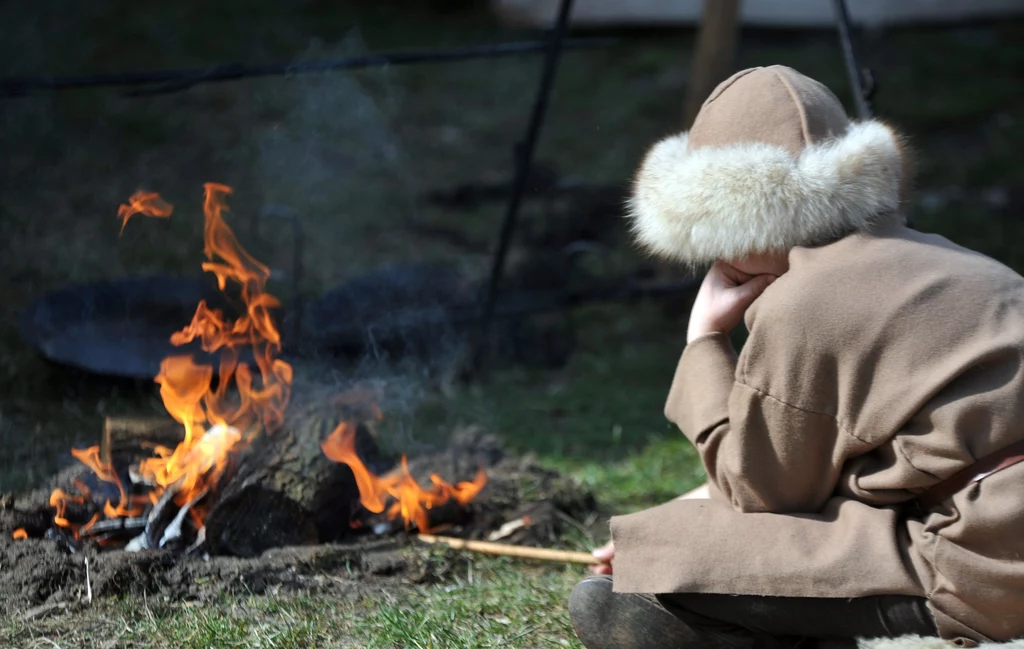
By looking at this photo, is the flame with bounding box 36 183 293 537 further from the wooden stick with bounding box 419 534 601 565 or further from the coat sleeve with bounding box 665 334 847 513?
the coat sleeve with bounding box 665 334 847 513

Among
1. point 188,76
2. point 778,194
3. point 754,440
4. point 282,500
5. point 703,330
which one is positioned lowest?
point 282,500

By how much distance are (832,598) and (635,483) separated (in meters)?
1.58

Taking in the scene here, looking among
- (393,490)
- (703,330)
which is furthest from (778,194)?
(393,490)

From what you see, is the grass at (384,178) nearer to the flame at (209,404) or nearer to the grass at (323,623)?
the grass at (323,623)

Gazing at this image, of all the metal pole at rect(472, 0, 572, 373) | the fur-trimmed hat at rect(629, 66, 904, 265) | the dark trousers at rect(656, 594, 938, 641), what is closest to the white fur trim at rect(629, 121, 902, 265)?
the fur-trimmed hat at rect(629, 66, 904, 265)

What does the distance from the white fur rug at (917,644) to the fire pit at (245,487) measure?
123 centimetres

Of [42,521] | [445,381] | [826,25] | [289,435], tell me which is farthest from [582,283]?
[826,25]

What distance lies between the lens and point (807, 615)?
2113 millimetres

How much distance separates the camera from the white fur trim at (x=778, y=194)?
202 centimetres

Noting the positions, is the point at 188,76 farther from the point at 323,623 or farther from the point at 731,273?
the point at 731,273

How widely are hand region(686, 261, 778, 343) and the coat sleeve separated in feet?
0.11

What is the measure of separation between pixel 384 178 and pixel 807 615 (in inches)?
228

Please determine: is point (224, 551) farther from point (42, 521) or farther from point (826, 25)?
point (826, 25)

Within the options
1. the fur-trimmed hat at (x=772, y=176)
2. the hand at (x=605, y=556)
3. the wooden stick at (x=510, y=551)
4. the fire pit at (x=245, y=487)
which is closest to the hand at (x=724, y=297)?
the fur-trimmed hat at (x=772, y=176)
